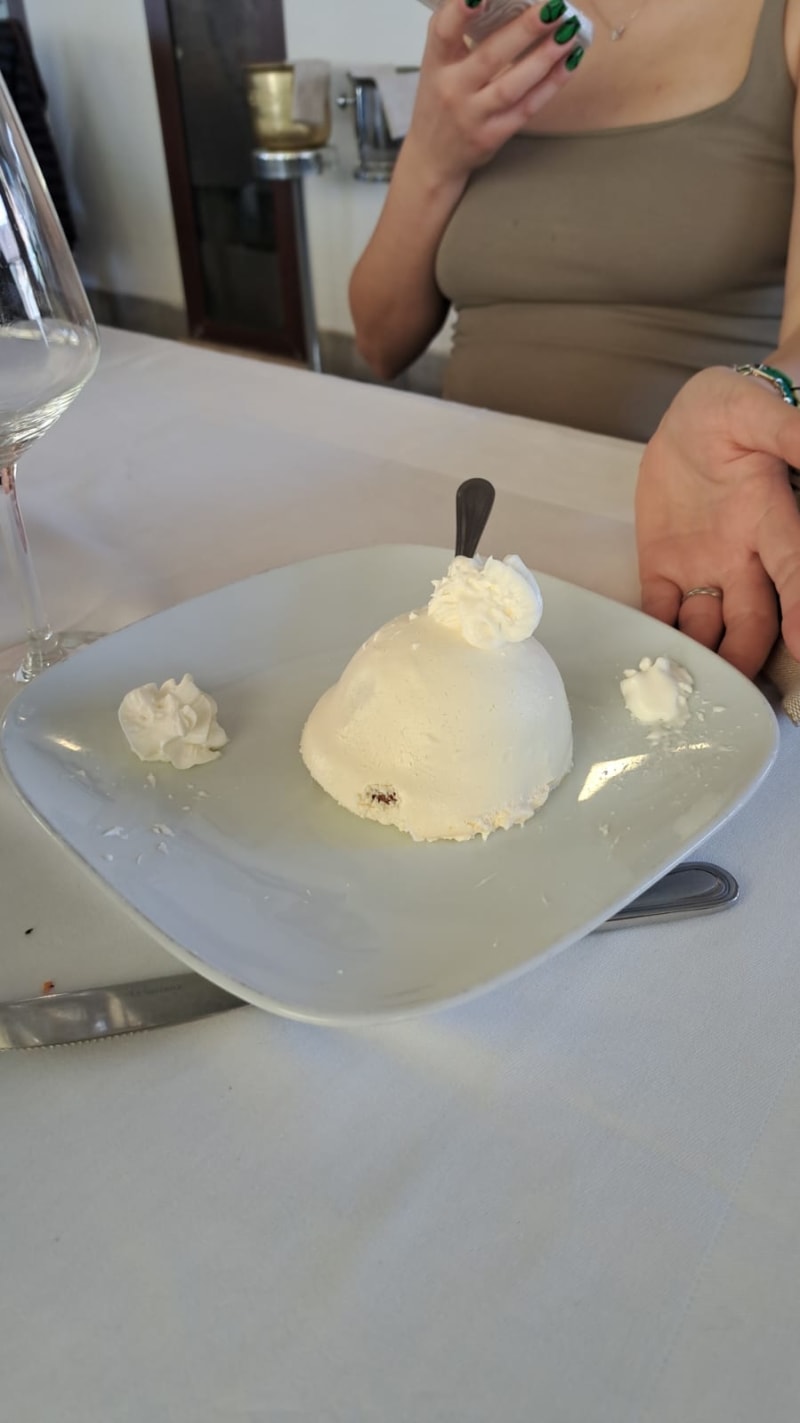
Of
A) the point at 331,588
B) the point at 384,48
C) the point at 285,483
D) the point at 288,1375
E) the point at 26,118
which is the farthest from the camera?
the point at 26,118

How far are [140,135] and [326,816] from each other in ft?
12.3

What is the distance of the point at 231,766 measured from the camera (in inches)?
20.5

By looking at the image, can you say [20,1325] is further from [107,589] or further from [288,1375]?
[107,589]

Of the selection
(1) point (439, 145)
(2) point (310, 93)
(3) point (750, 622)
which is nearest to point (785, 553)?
(3) point (750, 622)

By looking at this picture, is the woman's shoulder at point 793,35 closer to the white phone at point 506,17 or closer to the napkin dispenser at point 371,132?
the white phone at point 506,17

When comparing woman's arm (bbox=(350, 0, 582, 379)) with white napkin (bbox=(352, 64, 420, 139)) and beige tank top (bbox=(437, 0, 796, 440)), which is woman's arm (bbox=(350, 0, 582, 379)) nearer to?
beige tank top (bbox=(437, 0, 796, 440))

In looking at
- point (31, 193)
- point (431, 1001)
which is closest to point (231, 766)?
point (431, 1001)

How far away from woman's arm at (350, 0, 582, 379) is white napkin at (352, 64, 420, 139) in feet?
4.01

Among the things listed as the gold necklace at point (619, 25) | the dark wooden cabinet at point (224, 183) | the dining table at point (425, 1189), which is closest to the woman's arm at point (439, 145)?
the gold necklace at point (619, 25)

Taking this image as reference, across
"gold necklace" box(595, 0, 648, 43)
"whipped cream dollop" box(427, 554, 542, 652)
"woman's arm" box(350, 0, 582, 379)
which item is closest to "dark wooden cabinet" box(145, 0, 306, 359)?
"woman's arm" box(350, 0, 582, 379)

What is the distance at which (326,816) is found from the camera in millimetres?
Result: 490

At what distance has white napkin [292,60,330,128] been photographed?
2322mm

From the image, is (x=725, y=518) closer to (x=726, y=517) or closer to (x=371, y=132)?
(x=726, y=517)

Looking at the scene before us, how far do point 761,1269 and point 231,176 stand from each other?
3.65m
